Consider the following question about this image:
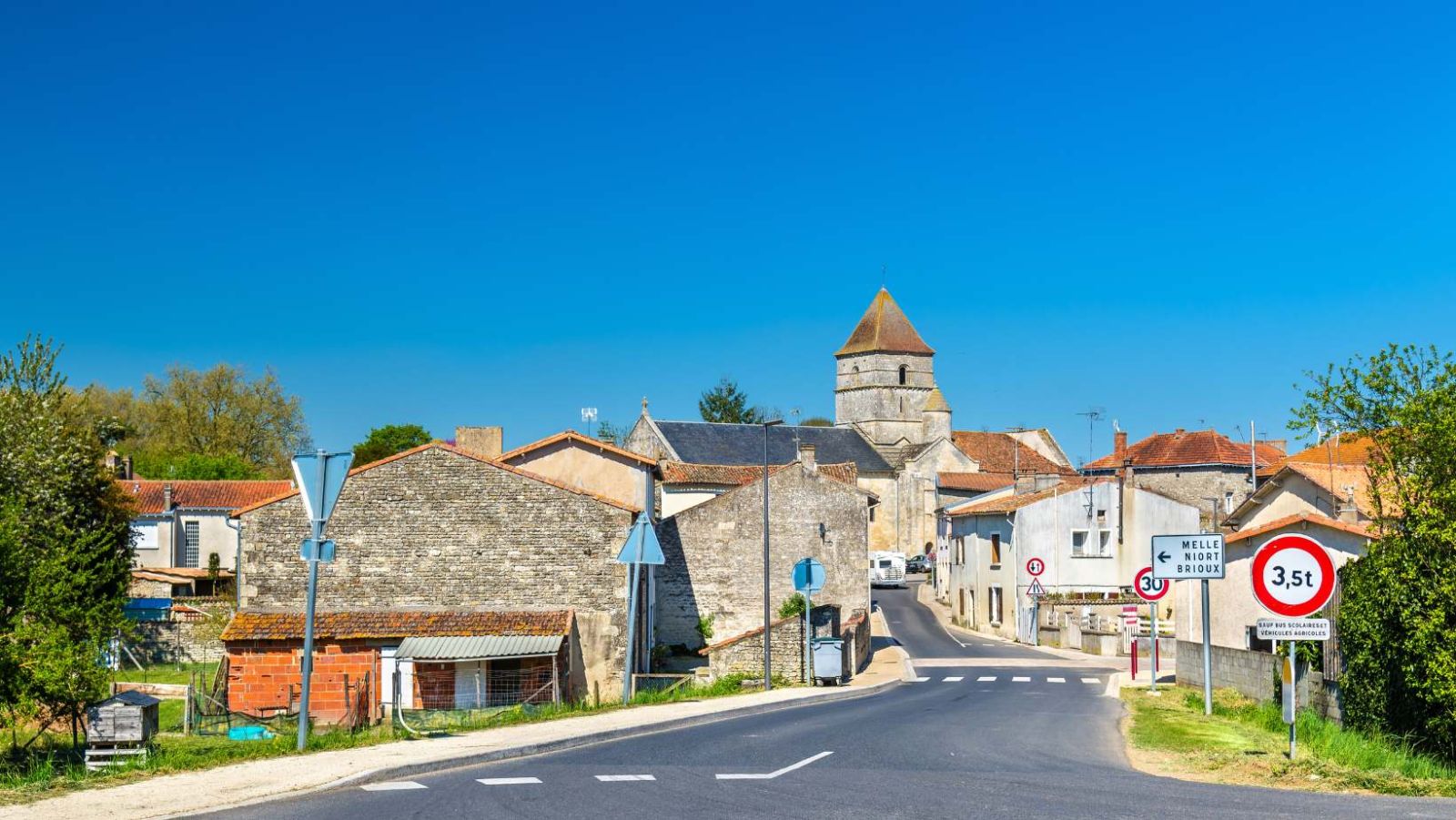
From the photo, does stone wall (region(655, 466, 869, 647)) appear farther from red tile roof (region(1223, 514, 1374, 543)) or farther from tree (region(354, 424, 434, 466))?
tree (region(354, 424, 434, 466))

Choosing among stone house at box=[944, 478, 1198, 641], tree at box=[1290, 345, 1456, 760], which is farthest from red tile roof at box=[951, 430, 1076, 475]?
tree at box=[1290, 345, 1456, 760]

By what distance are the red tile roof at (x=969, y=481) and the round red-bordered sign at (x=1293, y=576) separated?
90120 millimetres

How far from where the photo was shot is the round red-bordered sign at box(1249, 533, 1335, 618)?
1337cm

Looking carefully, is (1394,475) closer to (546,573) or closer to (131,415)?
(546,573)

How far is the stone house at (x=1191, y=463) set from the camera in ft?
299

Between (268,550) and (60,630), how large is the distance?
20.4 meters

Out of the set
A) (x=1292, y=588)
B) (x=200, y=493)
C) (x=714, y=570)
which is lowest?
(x=714, y=570)

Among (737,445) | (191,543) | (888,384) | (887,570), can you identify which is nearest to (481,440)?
(191,543)

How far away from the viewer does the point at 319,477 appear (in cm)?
1482

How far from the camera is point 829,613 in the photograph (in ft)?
115

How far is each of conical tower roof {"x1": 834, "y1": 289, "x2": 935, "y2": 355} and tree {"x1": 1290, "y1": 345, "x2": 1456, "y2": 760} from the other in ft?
367

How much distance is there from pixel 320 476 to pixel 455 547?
18.8 meters

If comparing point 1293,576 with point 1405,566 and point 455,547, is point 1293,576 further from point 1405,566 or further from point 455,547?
point 455,547

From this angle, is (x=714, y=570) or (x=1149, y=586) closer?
(x=1149, y=586)
